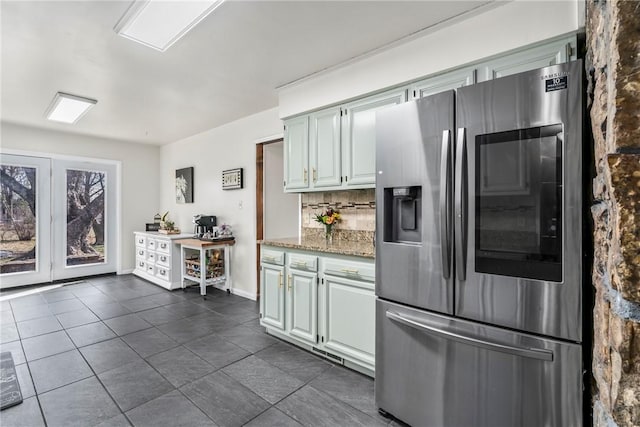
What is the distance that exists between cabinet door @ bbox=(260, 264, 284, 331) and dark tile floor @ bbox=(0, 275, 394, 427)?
0.20m

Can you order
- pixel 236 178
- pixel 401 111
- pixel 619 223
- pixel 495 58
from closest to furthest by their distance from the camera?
pixel 619 223 → pixel 401 111 → pixel 495 58 → pixel 236 178

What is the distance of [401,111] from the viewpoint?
1771 millimetres

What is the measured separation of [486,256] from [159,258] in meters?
4.94

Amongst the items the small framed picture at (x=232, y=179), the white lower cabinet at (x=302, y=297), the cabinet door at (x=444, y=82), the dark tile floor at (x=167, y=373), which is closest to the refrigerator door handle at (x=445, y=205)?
the cabinet door at (x=444, y=82)

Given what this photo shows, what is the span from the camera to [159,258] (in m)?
5.02

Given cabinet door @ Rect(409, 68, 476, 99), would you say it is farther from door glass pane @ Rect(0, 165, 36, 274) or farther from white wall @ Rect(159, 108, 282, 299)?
door glass pane @ Rect(0, 165, 36, 274)

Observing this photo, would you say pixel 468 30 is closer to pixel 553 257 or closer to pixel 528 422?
pixel 553 257

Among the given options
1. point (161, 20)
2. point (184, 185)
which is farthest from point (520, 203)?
point (184, 185)

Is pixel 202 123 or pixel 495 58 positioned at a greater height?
pixel 202 123

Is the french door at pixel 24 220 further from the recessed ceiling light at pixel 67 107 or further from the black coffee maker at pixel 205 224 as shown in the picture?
the black coffee maker at pixel 205 224

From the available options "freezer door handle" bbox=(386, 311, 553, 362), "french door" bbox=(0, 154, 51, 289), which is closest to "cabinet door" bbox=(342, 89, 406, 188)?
"freezer door handle" bbox=(386, 311, 553, 362)

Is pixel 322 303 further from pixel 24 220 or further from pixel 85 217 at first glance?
pixel 24 220

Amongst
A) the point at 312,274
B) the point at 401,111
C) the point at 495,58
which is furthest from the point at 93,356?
the point at 495,58

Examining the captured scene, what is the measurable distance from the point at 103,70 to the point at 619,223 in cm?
370
